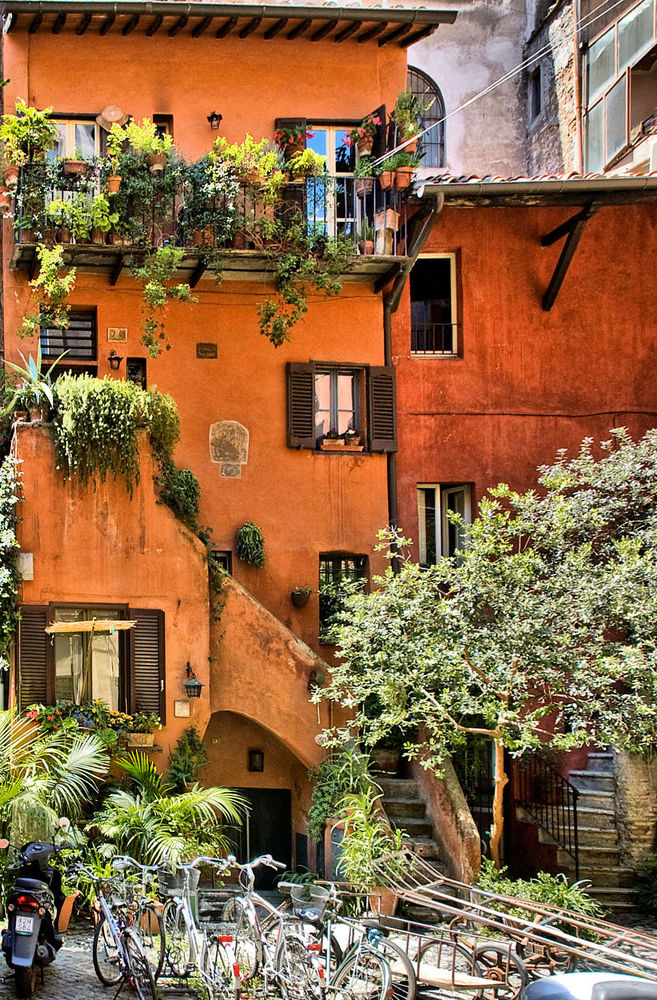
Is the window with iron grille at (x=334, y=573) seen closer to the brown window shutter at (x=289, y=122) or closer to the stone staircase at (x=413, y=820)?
the stone staircase at (x=413, y=820)

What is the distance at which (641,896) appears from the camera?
668 inches

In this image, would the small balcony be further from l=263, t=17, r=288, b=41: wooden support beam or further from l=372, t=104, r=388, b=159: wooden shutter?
l=263, t=17, r=288, b=41: wooden support beam

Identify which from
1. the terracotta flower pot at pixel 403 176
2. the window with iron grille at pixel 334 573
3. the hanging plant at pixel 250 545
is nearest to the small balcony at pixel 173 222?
the terracotta flower pot at pixel 403 176

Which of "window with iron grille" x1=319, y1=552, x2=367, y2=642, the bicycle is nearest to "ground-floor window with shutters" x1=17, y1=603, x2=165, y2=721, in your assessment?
"window with iron grille" x1=319, y1=552, x2=367, y2=642

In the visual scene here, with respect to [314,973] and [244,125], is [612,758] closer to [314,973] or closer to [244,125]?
[314,973]

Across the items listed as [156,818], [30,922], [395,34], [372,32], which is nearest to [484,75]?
[395,34]

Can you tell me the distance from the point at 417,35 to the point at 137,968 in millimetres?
13361

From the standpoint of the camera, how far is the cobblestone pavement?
11.9 meters

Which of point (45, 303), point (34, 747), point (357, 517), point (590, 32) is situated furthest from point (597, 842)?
point (590, 32)

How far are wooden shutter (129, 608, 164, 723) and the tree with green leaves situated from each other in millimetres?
1854

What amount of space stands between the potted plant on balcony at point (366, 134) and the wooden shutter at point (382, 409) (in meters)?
2.96

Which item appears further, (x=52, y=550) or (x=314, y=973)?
(x=52, y=550)

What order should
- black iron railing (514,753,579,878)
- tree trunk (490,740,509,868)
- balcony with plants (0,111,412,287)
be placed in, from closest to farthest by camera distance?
tree trunk (490,740,509,868), black iron railing (514,753,579,878), balcony with plants (0,111,412,287)

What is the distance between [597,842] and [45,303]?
9794mm
